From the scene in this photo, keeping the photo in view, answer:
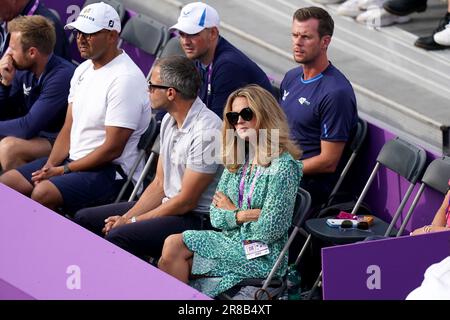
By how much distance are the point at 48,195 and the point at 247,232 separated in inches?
64.7

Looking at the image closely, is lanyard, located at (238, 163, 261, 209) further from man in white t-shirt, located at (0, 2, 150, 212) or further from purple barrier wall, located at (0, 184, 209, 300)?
man in white t-shirt, located at (0, 2, 150, 212)

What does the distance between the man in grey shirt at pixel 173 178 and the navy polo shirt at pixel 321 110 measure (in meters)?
0.57

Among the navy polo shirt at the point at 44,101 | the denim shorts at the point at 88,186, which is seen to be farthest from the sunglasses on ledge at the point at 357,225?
the navy polo shirt at the point at 44,101

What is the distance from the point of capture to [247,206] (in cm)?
666

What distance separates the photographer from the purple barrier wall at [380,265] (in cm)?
564

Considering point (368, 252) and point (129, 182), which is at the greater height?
point (368, 252)

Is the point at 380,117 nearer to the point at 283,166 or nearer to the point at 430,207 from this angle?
the point at 430,207

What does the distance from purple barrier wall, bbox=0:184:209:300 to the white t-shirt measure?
1.57 m

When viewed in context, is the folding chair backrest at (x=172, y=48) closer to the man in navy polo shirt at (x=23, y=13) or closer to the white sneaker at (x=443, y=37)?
the man in navy polo shirt at (x=23, y=13)

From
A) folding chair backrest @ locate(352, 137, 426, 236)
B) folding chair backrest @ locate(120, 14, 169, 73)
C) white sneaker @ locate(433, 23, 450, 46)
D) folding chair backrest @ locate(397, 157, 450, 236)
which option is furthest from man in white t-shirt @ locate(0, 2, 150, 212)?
white sneaker @ locate(433, 23, 450, 46)

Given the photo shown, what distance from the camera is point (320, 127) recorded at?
7430 mm

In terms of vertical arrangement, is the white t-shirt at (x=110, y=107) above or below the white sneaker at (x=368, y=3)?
below
